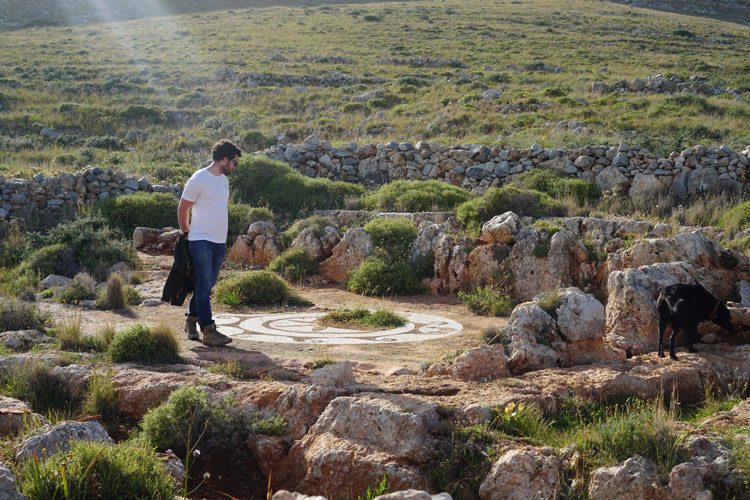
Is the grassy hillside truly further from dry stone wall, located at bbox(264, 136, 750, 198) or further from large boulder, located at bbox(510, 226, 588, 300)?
large boulder, located at bbox(510, 226, 588, 300)

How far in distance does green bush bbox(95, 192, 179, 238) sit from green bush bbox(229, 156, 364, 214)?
4.59 feet

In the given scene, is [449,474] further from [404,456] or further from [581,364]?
[581,364]

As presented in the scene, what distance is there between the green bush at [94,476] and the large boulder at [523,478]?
1.85m

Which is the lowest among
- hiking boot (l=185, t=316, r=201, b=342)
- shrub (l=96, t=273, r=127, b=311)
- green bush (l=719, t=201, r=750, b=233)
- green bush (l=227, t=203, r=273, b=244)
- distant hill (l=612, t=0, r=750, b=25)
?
green bush (l=227, t=203, r=273, b=244)

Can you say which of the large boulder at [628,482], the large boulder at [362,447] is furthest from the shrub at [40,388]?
the large boulder at [628,482]

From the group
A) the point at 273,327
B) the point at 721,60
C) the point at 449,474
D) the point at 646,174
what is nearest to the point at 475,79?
the point at 721,60

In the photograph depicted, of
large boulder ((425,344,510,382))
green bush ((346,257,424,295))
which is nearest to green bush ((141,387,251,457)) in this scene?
large boulder ((425,344,510,382))

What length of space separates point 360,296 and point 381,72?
25.0 meters

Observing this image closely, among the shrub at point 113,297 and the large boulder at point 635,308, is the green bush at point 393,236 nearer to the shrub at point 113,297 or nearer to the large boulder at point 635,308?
the shrub at point 113,297

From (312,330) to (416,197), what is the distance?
21.0 ft

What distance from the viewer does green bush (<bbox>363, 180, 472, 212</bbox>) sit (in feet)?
48.5

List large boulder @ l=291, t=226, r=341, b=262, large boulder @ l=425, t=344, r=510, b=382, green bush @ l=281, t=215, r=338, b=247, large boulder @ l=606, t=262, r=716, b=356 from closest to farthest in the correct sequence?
large boulder @ l=425, t=344, r=510, b=382, large boulder @ l=606, t=262, r=716, b=356, large boulder @ l=291, t=226, r=341, b=262, green bush @ l=281, t=215, r=338, b=247

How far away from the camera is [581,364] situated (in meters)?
6.85

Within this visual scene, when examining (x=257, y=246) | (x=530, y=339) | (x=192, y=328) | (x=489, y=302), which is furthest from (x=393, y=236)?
(x=530, y=339)
